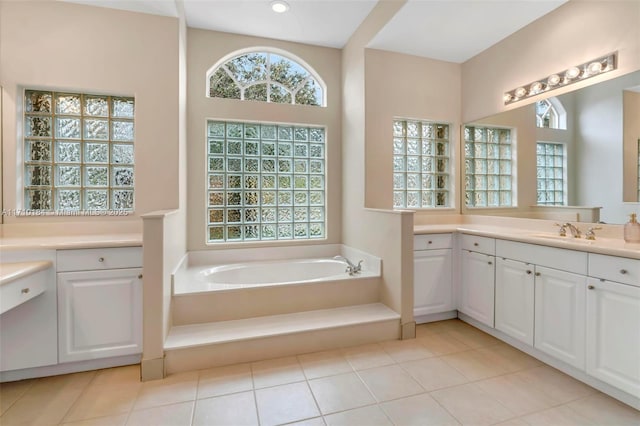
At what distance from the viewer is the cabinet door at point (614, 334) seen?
1.54m

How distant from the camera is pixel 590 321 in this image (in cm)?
173

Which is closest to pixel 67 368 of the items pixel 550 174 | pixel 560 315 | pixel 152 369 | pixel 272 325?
pixel 152 369

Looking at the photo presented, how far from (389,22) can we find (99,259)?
2893 millimetres

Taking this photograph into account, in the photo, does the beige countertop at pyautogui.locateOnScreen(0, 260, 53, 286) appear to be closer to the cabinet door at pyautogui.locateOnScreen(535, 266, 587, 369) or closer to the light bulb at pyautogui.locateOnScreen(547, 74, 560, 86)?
the cabinet door at pyautogui.locateOnScreen(535, 266, 587, 369)

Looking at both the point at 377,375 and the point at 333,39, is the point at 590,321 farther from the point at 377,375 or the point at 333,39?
the point at 333,39

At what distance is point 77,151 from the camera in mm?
2482

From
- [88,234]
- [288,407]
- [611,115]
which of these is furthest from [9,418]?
[611,115]

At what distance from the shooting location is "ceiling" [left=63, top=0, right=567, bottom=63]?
7.84 feet

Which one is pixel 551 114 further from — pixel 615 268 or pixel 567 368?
pixel 567 368

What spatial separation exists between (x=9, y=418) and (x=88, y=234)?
4.20 ft

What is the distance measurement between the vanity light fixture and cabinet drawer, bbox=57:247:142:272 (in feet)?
11.4

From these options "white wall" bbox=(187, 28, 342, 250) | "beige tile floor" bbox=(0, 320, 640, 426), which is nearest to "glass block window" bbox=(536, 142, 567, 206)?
"beige tile floor" bbox=(0, 320, 640, 426)

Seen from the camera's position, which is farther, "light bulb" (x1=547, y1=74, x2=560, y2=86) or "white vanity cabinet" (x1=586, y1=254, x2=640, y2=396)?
"light bulb" (x1=547, y1=74, x2=560, y2=86)

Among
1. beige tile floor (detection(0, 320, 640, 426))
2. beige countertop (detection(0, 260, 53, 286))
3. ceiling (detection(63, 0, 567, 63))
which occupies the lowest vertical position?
beige tile floor (detection(0, 320, 640, 426))
